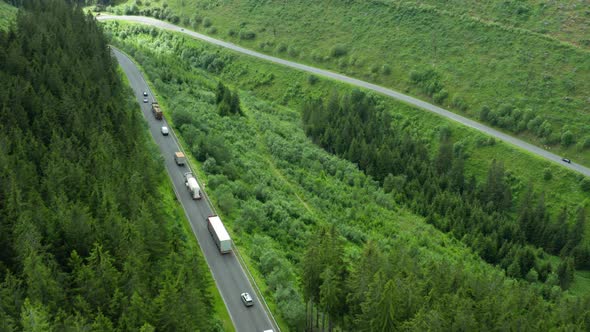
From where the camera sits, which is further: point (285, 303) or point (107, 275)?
point (285, 303)

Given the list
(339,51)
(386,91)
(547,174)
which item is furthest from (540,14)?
(547,174)

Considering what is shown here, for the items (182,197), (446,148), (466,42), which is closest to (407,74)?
(466,42)

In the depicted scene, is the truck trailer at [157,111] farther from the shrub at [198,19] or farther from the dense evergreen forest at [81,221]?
the shrub at [198,19]

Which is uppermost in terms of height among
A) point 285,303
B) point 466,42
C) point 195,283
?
point 466,42

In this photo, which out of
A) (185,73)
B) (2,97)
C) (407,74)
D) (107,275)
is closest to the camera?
(107,275)

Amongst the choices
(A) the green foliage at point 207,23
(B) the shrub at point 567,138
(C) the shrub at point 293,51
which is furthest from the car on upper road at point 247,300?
(A) the green foliage at point 207,23

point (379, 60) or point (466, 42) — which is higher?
point (466, 42)

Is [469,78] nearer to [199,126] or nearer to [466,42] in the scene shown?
[466,42]
